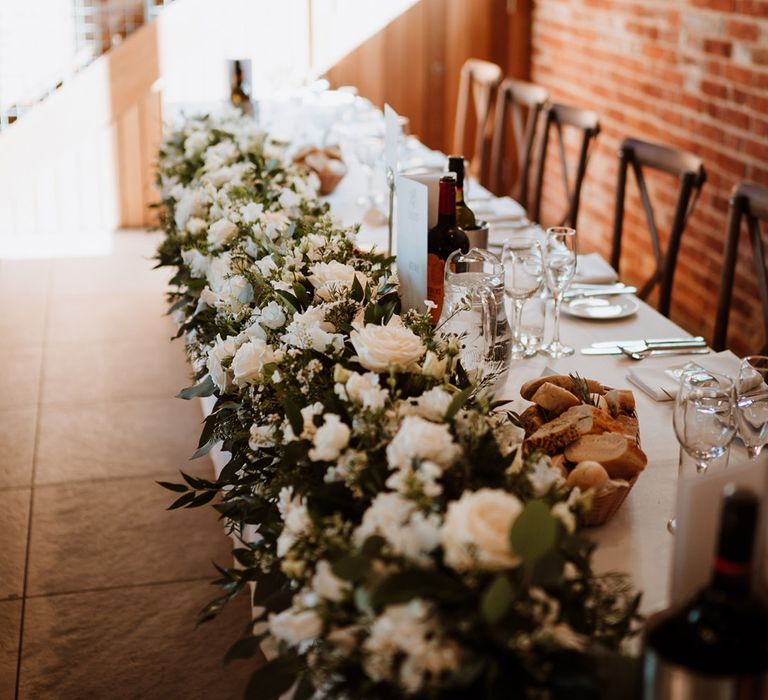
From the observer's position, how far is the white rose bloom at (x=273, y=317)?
161 centimetres

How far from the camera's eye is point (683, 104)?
13.6 feet

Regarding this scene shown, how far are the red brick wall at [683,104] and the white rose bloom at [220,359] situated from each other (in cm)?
253

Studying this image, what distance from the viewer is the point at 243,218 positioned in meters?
2.22

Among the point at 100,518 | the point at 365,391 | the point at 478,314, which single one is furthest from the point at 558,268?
the point at 100,518

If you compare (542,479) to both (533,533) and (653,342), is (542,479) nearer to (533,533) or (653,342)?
(533,533)

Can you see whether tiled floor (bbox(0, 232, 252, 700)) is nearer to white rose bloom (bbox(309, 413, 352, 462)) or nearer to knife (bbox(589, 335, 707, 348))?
knife (bbox(589, 335, 707, 348))

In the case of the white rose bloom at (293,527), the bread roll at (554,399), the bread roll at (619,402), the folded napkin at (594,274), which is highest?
the white rose bloom at (293,527)

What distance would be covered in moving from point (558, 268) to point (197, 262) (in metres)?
0.76

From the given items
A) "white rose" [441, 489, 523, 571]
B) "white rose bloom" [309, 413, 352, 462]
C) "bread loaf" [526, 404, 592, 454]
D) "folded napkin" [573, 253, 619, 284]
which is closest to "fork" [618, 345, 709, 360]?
"folded napkin" [573, 253, 619, 284]

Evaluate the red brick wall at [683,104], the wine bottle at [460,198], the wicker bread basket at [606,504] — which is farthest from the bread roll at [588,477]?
the red brick wall at [683,104]

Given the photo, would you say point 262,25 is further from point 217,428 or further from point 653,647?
point 653,647

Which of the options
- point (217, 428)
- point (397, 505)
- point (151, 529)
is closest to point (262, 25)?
point (151, 529)

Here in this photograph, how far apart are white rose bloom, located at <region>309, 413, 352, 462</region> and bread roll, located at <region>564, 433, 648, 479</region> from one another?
1.40 ft

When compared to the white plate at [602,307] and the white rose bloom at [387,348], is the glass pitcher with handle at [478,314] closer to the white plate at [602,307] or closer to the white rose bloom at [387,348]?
the white rose bloom at [387,348]
